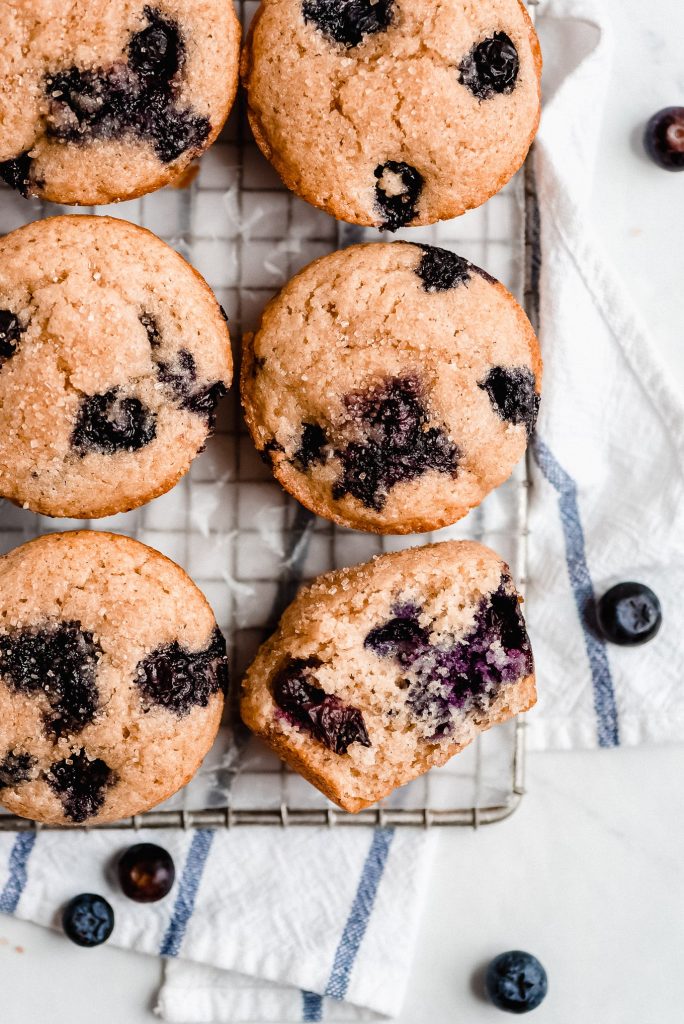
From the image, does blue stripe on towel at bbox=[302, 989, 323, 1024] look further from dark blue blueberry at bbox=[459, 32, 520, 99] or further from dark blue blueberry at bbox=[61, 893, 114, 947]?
dark blue blueberry at bbox=[459, 32, 520, 99]

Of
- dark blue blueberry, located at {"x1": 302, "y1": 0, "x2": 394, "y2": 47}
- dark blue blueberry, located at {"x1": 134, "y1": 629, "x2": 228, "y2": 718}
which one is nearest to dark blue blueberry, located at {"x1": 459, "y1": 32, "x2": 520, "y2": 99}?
dark blue blueberry, located at {"x1": 302, "y1": 0, "x2": 394, "y2": 47}

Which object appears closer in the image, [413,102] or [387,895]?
[413,102]

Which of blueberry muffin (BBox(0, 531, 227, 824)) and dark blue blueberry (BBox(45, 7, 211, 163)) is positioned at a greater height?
dark blue blueberry (BBox(45, 7, 211, 163))

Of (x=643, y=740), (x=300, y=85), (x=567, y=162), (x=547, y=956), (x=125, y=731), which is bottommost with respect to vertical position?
(x=547, y=956)

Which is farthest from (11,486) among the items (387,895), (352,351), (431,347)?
(387,895)

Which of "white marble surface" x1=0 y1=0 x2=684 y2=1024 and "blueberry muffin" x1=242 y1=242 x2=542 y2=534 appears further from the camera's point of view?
"white marble surface" x1=0 y1=0 x2=684 y2=1024

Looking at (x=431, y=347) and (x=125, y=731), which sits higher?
(x=431, y=347)

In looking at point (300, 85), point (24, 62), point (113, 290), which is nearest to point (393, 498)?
point (113, 290)

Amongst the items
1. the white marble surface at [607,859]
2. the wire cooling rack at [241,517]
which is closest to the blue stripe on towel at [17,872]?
the wire cooling rack at [241,517]

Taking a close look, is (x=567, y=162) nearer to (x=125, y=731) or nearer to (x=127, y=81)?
(x=127, y=81)
